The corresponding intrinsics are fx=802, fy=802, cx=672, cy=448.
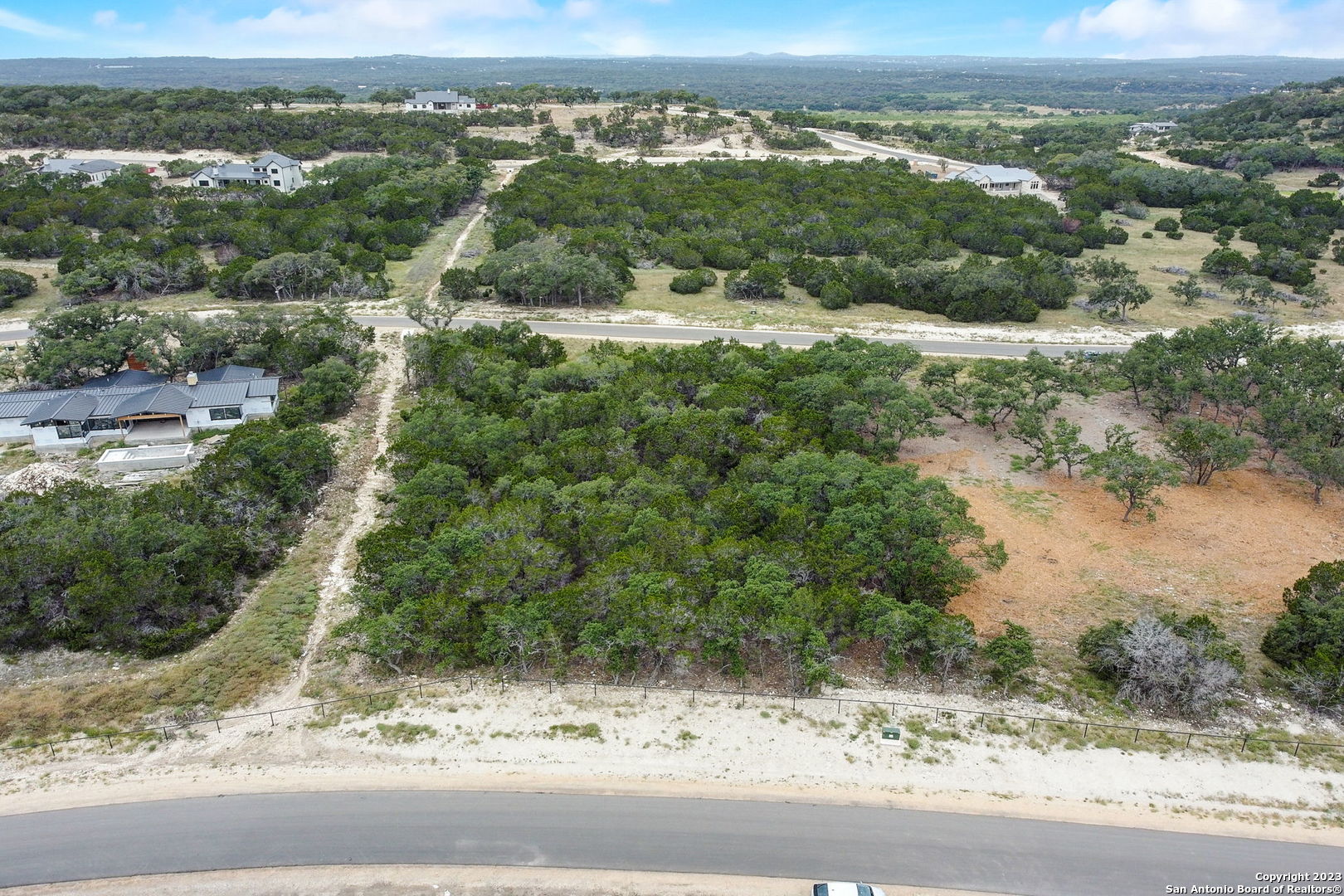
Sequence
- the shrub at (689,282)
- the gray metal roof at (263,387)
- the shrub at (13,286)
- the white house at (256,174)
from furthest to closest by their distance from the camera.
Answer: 1. the white house at (256,174)
2. the shrub at (689,282)
3. the shrub at (13,286)
4. the gray metal roof at (263,387)

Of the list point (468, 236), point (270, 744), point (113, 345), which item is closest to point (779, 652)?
point (270, 744)

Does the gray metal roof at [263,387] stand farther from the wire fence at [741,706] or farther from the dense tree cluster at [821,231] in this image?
the dense tree cluster at [821,231]

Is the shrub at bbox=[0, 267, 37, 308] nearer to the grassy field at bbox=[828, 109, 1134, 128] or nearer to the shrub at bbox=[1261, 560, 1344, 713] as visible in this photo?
the shrub at bbox=[1261, 560, 1344, 713]

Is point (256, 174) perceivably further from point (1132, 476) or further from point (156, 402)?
point (1132, 476)

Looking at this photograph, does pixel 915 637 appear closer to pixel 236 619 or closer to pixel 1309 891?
pixel 1309 891

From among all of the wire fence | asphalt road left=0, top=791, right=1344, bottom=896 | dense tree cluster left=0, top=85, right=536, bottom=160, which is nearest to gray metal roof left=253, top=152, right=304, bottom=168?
dense tree cluster left=0, top=85, right=536, bottom=160

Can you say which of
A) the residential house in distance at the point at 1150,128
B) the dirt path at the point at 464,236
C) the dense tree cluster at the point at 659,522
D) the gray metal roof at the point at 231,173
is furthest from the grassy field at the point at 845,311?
the residential house in distance at the point at 1150,128
